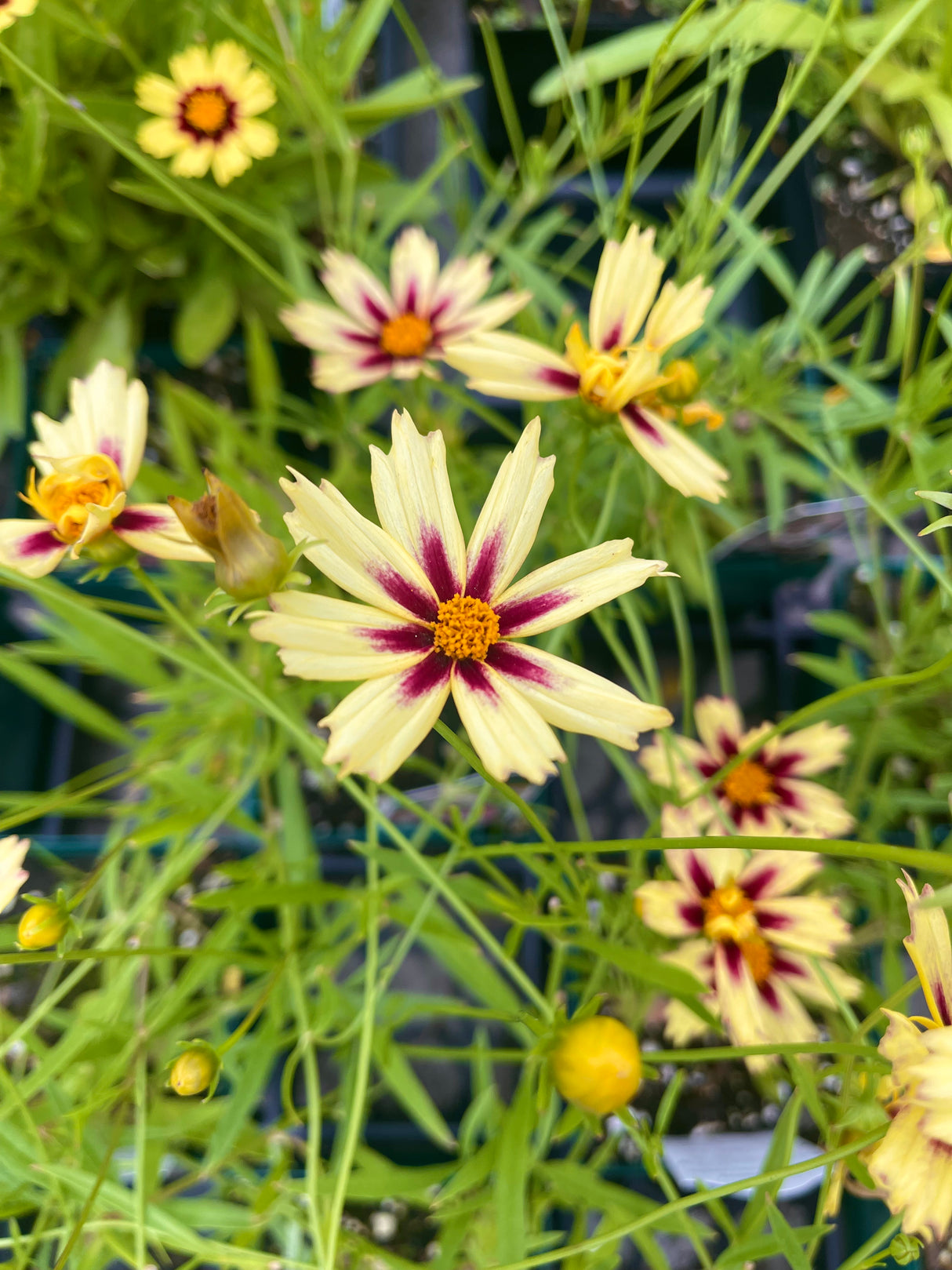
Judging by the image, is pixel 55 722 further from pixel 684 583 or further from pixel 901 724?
pixel 901 724

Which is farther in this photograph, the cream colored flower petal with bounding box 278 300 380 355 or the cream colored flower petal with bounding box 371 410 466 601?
the cream colored flower petal with bounding box 278 300 380 355

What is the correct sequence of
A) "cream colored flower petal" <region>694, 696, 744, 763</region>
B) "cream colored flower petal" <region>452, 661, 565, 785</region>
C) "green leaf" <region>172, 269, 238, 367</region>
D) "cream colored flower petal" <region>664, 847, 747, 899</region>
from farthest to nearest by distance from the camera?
"green leaf" <region>172, 269, 238, 367</region>, "cream colored flower petal" <region>694, 696, 744, 763</region>, "cream colored flower petal" <region>664, 847, 747, 899</region>, "cream colored flower petal" <region>452, 661, 565, 785</region>

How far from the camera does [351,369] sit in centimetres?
54

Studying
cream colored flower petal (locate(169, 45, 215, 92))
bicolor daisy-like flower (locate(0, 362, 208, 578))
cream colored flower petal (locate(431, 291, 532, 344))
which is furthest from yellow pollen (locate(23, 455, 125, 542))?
cream colored flower petal (locate(169, 45, 215, 92))

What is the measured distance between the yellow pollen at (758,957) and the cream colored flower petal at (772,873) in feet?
0.08

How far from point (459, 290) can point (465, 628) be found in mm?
348

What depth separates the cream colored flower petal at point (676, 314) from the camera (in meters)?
0.42

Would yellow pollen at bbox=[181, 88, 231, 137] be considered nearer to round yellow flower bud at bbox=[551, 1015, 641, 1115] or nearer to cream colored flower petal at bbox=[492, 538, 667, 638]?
cream colored flower petal at bbox=[492, 538, 667, 638]

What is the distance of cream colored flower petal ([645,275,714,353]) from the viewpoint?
1.37ft

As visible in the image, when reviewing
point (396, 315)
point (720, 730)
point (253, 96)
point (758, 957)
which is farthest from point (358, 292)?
point (758, 957)

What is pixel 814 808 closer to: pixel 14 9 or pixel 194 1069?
pixel 194 1069

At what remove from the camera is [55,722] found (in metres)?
0.87

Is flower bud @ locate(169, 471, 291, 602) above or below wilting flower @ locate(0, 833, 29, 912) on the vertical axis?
above

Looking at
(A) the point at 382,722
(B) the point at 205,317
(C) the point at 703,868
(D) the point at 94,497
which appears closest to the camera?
(A) the point at 382,722
